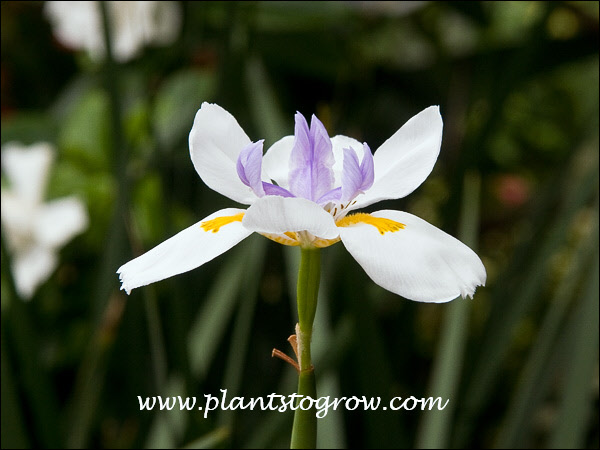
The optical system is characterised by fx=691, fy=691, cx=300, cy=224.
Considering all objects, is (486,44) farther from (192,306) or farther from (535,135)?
(192,306)

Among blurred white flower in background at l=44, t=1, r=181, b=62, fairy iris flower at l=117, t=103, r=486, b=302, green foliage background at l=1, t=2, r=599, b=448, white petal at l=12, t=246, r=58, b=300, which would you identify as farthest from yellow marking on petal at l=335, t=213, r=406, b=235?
blurred white flower in background at l=44, t=1, r=181, b=62

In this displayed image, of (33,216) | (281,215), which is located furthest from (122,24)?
(281,215)

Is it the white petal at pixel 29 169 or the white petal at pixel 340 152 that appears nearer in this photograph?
the white petal at pixel 340 152

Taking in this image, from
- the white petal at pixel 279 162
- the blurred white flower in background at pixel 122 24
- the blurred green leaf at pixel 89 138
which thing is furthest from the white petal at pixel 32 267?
the white petal at pixel 279 162

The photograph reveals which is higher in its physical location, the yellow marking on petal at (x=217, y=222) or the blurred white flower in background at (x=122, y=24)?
the blurred white flower in background at (x=122, y=24)

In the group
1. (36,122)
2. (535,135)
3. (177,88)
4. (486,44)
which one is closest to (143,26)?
(177,88)

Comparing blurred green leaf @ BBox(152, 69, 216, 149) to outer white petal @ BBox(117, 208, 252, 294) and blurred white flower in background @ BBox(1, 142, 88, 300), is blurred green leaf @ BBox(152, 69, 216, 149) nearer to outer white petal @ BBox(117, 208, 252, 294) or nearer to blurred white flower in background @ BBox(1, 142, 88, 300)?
blurred white flower in background @ BBox(1, 142, 88, 300)

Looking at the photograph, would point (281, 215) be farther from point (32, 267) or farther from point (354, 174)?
point (32, 267)

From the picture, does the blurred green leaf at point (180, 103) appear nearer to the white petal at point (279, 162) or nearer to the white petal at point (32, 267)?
the white petal at point (32, 267)
